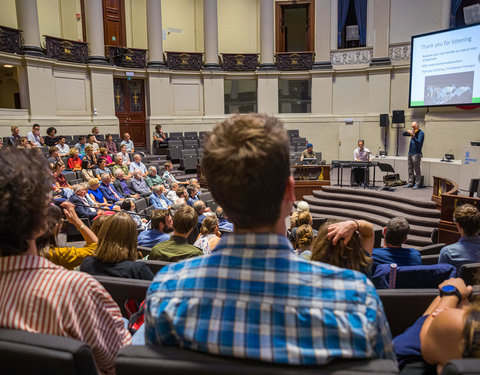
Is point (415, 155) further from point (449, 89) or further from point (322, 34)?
point (322, 34)

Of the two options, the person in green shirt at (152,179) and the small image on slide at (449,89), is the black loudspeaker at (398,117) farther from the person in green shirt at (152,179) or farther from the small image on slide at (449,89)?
the person in green shirt at (152,179)

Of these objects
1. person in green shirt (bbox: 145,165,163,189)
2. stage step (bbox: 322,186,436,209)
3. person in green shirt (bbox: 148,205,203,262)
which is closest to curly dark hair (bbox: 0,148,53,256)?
person in green shirt (bbox: 148,205,203,262)

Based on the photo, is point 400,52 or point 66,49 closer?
point 66,49

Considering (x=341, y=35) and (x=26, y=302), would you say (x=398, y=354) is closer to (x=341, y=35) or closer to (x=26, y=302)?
(x=26, y=302)

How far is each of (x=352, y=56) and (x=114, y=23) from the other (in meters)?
8.81

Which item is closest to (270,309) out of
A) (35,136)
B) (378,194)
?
(378,194)

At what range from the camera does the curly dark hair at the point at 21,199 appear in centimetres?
117

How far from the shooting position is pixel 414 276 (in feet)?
8.53

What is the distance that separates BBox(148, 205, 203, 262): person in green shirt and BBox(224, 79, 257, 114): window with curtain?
1340 cm

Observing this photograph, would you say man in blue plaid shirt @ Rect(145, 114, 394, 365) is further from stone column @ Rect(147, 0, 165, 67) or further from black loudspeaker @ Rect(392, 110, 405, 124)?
stone column @ Rect(147, 0, 165, 67)

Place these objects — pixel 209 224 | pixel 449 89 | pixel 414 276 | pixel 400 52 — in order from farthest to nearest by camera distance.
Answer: pixel 400 52 < pixel 449 89 < pixel 209 224 < pixel 414 276

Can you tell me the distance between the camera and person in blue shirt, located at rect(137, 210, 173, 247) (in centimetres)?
429

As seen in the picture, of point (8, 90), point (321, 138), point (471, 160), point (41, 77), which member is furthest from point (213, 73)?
point (471, 160)

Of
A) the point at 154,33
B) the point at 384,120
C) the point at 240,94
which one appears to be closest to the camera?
the point at 384,120
